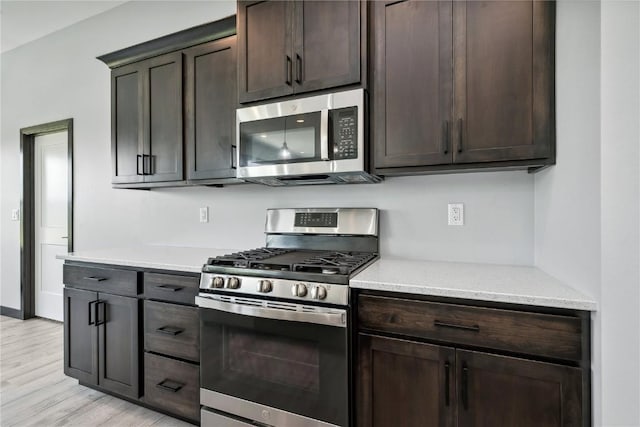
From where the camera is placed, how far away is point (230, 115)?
2123mm

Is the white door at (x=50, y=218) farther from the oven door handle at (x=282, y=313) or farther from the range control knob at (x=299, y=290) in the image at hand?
the range control knob at (x=299, y=290)

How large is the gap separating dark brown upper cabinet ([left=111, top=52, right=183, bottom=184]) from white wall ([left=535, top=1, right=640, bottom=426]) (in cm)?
219

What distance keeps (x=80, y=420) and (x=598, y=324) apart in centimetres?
A: 262

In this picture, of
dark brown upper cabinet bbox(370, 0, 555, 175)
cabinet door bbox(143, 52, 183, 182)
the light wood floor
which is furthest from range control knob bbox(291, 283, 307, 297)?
cabinet door bbox(143, 52, 183, 182)

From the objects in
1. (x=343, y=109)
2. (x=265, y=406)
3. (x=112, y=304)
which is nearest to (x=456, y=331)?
(x=265, y=406)

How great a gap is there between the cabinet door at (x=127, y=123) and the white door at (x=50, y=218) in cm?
146

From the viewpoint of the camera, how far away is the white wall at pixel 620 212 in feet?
2.97

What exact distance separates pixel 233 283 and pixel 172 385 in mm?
787

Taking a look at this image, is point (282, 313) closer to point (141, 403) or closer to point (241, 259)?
point (241, 259)

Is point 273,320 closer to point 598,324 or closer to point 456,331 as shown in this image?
point 456,331

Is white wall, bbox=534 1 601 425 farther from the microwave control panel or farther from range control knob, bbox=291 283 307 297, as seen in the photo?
range control knob, bbox=291 283 307 297

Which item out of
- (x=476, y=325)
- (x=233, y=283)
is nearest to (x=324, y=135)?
(x=233, y=283)

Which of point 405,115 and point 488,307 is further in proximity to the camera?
point 405,115

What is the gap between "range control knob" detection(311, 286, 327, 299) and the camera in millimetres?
1442
